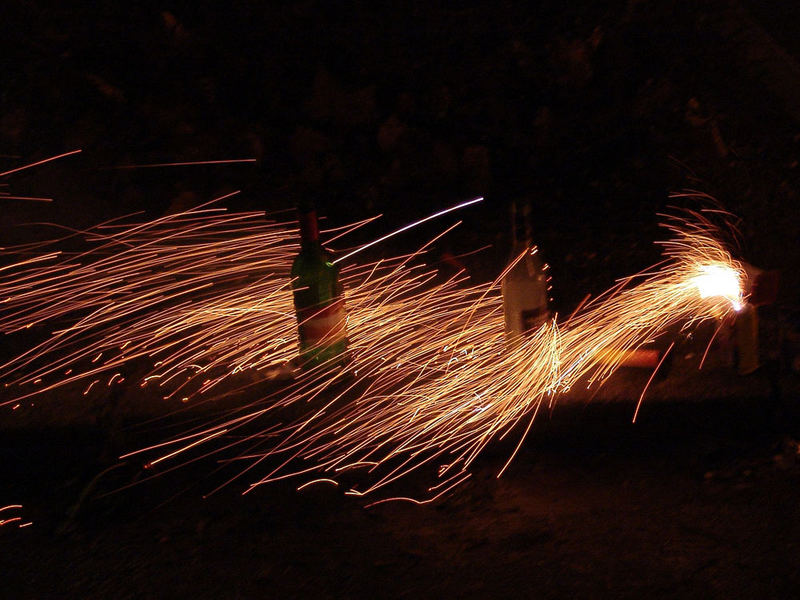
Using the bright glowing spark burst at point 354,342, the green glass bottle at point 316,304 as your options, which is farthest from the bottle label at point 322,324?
the bright glowing spark burst at point 354,342

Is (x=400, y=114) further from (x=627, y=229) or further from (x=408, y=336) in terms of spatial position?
(x=408, y=336)

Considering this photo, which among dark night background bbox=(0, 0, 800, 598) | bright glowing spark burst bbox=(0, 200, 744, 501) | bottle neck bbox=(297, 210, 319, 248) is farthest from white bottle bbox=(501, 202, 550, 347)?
bottle neck bbox=(297, 210, 319, 248)

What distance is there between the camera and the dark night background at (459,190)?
10.2ft

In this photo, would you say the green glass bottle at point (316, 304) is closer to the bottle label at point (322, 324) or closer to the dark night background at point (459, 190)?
the bottle label at point (322, 324)

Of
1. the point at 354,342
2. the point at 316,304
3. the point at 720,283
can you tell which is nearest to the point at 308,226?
the point at 316,304

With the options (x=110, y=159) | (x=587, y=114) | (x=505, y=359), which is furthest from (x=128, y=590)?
(x=587, y=114)

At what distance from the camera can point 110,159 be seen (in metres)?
7.44

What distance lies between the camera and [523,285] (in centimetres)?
424

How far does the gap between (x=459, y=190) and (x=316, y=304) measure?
3078 mm

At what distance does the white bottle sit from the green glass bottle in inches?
33.4

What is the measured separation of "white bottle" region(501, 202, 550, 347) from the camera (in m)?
4.18

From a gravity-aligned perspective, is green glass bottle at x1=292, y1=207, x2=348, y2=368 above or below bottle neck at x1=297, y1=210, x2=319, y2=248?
below

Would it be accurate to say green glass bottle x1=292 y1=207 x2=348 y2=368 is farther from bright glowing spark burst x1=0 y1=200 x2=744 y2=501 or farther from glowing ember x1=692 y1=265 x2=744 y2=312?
glowing ember x1=692 y1=265 x2=744 y2=312

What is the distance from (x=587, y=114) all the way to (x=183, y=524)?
5.38m
